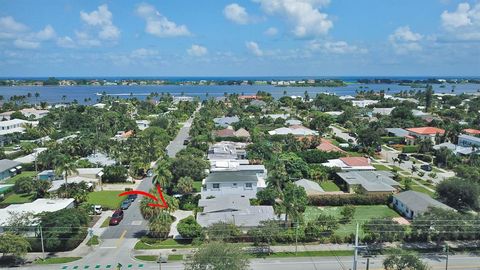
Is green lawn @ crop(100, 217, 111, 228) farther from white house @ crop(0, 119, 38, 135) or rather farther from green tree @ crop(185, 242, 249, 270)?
white house @ crop(0, 119, 38, 135)

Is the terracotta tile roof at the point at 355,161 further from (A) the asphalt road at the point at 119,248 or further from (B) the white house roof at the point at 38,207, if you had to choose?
(B) the white house roof at the point at 38,207

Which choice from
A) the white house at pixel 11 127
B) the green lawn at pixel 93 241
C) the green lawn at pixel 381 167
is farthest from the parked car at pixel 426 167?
the white house at pixel 11 127

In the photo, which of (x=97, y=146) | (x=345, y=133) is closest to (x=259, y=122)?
(x=345, y=133)

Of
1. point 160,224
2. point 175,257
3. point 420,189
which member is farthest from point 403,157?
point 175,257

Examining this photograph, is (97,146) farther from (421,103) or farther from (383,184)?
(421,103)

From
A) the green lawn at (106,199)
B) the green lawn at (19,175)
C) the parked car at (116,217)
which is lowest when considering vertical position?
the green lawn at (106,199)

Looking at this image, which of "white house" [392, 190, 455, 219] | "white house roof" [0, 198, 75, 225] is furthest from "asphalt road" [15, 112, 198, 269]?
"white house" [392, 190, 455, 219]
